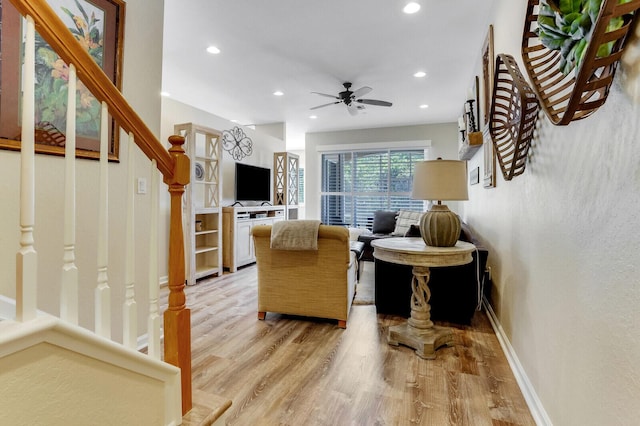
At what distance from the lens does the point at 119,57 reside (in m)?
2.12

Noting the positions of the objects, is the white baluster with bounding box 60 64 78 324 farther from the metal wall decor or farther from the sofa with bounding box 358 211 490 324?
the metal wall decor

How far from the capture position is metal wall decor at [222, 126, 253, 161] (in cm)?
529

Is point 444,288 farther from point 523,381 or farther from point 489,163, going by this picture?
point 489,163

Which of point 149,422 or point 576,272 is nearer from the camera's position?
point 149,422

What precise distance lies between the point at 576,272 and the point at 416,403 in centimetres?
105

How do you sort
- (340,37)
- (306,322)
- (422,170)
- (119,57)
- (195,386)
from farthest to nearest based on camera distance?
(340,37), (306,322), (422,170), (119,57), (195,386)

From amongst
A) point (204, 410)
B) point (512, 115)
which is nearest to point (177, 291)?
point (204, 410)

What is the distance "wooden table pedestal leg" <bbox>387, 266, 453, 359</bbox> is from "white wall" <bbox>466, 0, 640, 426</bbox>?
50cm

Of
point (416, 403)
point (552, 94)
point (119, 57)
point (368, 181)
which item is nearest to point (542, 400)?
point (416, 403)

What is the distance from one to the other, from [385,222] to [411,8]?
3.89 m

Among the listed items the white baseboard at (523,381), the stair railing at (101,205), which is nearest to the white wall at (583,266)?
the white baseboard at (523,381)

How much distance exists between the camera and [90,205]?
197 centimetres

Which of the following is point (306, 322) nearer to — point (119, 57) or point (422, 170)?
point (422, 170)

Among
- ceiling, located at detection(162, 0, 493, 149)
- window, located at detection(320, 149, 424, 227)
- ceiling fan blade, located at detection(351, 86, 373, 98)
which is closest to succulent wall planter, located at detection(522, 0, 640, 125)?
ceiling, located at detection(162, 0, 493, 149)
